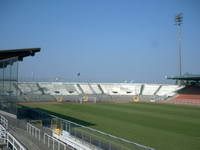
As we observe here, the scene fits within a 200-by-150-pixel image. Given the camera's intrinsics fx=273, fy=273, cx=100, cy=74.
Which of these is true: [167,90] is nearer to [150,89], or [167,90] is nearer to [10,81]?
Answer: [150,89]

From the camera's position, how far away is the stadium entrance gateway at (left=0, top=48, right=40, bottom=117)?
1933 cm

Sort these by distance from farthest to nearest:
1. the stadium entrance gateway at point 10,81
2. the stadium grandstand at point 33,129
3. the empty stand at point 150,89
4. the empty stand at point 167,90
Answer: the empty stand at point 150,89, the empty stand at point 167,90, the stadium entrance gateway at point 10,81, the stadium grandstand at point 33,129

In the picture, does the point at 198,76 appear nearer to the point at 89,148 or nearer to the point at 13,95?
the point at 13,95

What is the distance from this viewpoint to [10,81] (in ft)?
65.5

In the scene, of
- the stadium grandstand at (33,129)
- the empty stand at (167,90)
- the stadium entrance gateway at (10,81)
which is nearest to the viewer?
the stadium grandstand at (33,129)

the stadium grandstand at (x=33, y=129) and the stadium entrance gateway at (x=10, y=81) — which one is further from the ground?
the stadium entrance gateway at (x=10, y=81)

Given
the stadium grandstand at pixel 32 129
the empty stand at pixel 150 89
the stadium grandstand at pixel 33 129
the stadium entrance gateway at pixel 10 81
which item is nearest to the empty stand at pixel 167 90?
the empty stand at pixel 150 89

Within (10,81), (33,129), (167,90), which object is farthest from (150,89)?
(33,129)

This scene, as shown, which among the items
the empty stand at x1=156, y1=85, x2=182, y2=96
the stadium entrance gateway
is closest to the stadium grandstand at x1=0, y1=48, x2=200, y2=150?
the stadium entrance gateway

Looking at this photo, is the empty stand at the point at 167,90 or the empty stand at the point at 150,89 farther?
the empty stand at the point at 150,89

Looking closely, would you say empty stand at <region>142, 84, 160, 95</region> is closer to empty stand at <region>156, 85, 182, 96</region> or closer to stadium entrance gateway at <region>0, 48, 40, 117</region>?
empty stand at <region>156, 85, 182, 96</region>

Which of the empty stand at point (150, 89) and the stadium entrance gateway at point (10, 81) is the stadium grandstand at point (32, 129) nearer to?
the stadium entrance gateway at point (10, 81)

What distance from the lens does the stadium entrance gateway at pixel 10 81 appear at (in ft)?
63.4

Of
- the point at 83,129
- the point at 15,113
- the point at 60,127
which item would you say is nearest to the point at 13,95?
the point at 15,113
